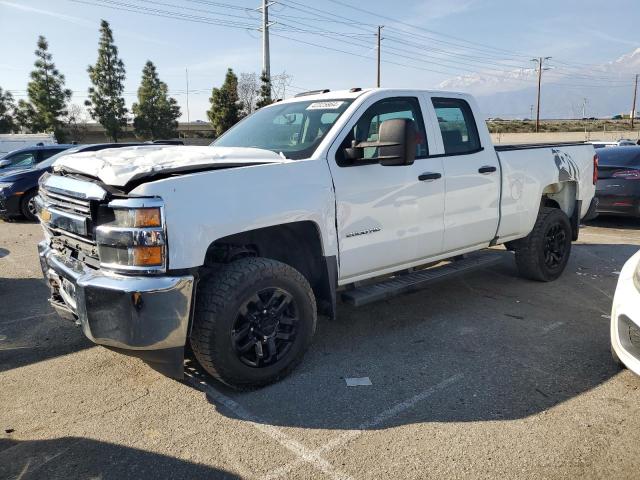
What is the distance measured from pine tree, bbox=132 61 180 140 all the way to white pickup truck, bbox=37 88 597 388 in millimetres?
52653

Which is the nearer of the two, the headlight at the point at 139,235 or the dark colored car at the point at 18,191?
the headlight at the point at 139,235

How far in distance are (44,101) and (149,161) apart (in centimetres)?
5098

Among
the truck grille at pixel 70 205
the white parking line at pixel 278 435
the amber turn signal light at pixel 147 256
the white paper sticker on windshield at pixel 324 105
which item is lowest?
the white parking line at pixel 278 435

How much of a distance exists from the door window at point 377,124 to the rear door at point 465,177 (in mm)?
230

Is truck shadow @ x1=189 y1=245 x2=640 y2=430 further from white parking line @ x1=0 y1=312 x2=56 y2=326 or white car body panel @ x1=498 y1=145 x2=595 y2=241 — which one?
white parking line @ x1=0 y1=312 x2=56 y2=326

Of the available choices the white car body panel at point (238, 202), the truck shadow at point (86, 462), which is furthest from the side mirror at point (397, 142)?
the truck shadow at point (86, 462)

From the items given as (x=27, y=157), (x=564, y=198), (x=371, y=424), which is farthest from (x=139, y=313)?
(x=27, y=157)

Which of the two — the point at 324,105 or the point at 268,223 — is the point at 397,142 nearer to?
the point at 324,105

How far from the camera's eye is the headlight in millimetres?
2904

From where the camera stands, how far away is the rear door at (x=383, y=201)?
3840mm

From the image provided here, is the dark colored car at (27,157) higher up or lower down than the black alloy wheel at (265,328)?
higher up

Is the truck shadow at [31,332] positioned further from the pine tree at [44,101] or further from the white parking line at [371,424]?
the pine tree at [44,101]


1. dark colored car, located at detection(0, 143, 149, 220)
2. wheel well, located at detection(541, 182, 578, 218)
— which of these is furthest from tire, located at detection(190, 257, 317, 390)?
dark colored car, located at detection(0, 143, 149, 220)

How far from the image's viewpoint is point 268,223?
3.37 m
